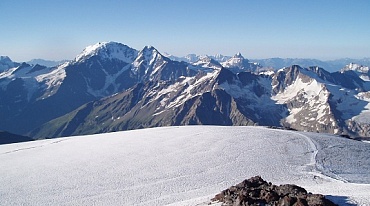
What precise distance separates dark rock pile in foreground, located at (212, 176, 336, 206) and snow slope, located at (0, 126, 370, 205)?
7.97ft

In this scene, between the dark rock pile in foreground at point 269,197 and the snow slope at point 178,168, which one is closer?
the dark rock pile in foreground at point 269,197

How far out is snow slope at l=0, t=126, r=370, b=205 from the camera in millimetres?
32406

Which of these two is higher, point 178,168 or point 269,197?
point 269,197

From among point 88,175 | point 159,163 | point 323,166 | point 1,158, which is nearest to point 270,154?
point 323,166

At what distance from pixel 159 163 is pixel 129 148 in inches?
445

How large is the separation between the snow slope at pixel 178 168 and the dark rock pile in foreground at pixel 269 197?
2.43m

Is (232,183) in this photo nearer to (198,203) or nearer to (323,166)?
(198,203)

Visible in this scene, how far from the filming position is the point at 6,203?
3241cm

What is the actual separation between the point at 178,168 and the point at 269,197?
62.0ft

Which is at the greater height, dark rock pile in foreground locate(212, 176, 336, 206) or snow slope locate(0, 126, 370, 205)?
dark rock pile in foreground locate(212, 176, 336, 206)

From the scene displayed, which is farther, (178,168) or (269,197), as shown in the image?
(178,168)

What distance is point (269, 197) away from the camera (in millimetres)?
22406

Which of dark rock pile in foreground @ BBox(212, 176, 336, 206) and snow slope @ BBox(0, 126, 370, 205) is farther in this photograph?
snow slope @ BBox(0, 126, 370, 205)

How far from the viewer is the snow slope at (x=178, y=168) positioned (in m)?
32.4
